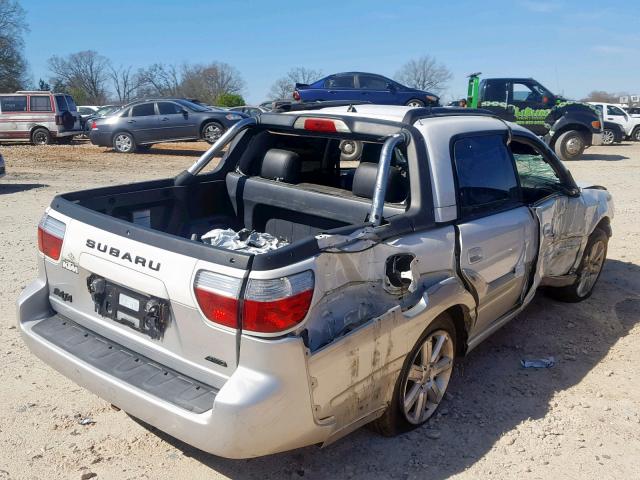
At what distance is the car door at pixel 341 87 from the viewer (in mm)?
17234

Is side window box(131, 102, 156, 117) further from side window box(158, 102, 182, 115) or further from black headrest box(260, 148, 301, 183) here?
black headrest box(260, 148, 301, 183)

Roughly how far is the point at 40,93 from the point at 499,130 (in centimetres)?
2082

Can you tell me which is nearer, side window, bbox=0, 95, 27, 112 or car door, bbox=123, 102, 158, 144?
car door, bbox=123, 102, 158, 144

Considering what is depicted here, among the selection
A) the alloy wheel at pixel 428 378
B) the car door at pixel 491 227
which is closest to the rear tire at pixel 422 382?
the alloy wheel at pixel 428 378

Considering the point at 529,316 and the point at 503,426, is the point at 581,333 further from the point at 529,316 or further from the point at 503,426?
the point at 503,426

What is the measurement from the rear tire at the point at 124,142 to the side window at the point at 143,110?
67cm

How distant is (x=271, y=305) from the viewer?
7.87 feet

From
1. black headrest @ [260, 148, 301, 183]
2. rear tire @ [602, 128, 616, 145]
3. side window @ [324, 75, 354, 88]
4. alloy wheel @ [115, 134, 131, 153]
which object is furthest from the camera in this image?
rear tire @ [602, 128, 616, 145]

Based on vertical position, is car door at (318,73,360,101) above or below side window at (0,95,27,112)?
above

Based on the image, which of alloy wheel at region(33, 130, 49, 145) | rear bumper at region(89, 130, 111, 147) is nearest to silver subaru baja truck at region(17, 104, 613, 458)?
rear bumper at region(89, 130, 111, 147)

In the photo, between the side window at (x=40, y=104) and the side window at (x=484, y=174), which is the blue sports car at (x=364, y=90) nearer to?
the side window at (x=40, y=104)

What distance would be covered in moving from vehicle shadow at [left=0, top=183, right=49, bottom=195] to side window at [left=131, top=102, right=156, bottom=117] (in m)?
6.19

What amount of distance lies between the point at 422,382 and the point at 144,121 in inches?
635

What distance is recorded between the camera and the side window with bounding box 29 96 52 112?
2097cm
